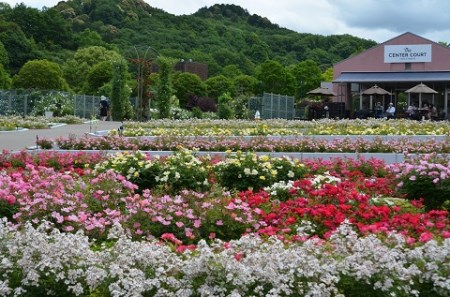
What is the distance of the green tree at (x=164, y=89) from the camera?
36.7m

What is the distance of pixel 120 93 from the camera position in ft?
131

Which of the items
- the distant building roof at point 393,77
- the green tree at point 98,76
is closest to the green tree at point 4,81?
the green tree at point 98,76

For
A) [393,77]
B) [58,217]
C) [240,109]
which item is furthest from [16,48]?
[58,217]

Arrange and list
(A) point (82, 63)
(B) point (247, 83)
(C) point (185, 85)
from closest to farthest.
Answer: (C) point (185, 85), (B) point (247, 83), (A) point (82, 63)

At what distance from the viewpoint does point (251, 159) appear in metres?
9.73

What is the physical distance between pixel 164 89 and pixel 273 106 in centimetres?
634

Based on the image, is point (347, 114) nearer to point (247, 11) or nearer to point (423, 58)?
point (423, 58)

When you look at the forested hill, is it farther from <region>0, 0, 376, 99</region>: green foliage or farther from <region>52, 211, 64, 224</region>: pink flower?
<region>52, 211, 64, 224</region>: pink flower

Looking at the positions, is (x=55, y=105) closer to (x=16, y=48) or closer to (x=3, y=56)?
(x=3, y=56)

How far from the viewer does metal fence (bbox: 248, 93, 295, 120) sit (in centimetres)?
3819

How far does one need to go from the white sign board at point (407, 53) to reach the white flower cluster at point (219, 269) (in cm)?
4151

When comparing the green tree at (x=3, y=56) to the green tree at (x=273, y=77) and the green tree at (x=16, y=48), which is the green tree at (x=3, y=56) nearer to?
the green tree at (x=16, y=48)

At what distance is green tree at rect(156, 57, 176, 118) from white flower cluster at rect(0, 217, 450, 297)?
105ft

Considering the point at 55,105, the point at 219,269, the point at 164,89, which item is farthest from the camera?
the point at 55,105
